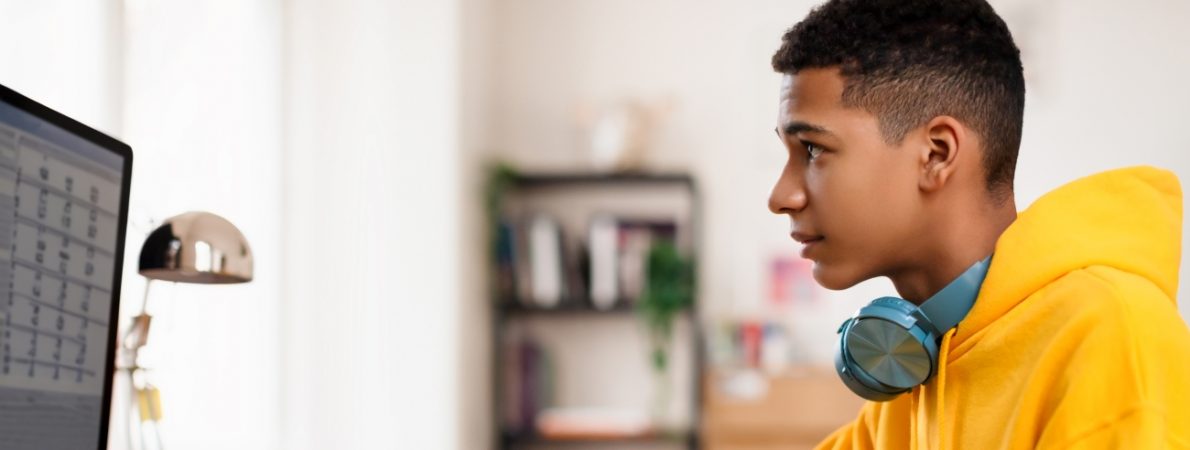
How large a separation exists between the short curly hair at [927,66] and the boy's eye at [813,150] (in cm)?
5

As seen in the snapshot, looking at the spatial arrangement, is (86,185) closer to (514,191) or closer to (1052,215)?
(1052,215)

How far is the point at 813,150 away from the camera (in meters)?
1.17

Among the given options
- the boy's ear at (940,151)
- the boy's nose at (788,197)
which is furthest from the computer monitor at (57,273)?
the boy's ear at (940,151)

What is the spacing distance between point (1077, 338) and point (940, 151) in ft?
0.80

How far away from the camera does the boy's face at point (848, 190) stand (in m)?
1.14

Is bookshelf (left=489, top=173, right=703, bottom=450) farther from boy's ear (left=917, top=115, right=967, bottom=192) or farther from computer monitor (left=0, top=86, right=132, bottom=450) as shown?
computer monitor (left=0, top=86, right=132, bottom=450)

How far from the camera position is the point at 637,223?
4281 mm

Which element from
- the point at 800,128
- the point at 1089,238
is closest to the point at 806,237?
the point at 800,128

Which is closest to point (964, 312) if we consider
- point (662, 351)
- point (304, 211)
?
point (304, 211)

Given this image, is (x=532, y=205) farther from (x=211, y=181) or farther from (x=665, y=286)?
(x=211, y=181)

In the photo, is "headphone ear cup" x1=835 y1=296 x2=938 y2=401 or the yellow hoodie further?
"headphone ear cup" x1=835 y1=296 x2=938 y2=401

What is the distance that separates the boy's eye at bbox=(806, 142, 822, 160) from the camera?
116cm

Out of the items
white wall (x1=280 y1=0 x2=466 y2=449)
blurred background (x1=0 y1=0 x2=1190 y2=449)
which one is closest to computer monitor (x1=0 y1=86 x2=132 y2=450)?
blurred background (x1=0 y1=0 x2=1190 y2=449)

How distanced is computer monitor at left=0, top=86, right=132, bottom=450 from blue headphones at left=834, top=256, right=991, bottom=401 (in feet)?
2.24
